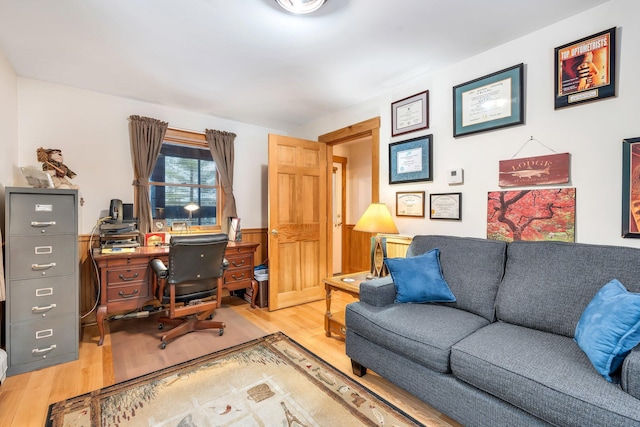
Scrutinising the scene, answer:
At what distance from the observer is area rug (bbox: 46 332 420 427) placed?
1670mm

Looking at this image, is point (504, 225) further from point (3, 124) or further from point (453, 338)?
point (3, 124)

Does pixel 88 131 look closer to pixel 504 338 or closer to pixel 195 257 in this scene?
pixel 195 257

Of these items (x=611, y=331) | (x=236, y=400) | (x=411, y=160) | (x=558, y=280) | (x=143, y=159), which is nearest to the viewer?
(x=611, y=331)

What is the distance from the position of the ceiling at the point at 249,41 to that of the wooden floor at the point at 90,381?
7.91 ft

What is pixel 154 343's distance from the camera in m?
2.64

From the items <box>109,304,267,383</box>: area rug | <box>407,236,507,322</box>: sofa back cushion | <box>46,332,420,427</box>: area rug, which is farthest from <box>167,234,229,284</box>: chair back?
<box>407,236,507,322</box>: sofa back cushion

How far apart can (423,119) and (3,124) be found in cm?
350

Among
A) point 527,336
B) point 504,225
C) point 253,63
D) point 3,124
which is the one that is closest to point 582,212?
point 504,225

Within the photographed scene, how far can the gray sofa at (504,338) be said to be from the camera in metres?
1.18

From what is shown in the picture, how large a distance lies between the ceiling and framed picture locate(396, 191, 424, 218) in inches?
43.4

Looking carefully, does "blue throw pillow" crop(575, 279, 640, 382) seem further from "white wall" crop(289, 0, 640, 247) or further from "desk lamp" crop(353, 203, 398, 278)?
"desk lamp" crop(353, 203, 398, 278)

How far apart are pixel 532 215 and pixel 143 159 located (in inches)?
145

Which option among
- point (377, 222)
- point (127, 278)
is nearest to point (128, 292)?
point (127, 278)

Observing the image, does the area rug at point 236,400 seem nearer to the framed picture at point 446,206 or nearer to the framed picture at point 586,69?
the framed picture at point 446,206
